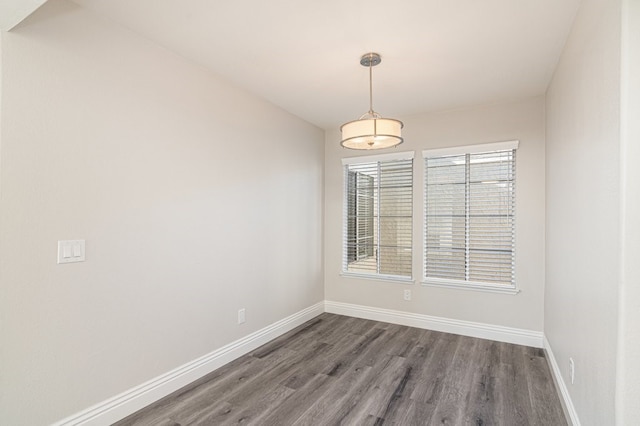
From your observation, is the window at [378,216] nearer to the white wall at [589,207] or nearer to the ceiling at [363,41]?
the ceiling at [363,41]

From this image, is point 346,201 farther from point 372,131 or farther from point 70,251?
point 70,251

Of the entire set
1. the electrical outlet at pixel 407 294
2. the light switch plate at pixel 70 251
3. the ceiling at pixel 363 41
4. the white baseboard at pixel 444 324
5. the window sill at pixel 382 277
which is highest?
the ceiling at pixel 363 41

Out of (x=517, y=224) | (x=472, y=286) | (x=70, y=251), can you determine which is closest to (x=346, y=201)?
(x=472, y=286)

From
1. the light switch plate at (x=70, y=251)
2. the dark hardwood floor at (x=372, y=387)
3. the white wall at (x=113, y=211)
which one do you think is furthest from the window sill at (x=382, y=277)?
the light switch plate at (x=70, y=251)

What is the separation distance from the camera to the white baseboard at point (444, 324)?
3.47 metres

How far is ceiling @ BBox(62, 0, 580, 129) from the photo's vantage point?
204 cm

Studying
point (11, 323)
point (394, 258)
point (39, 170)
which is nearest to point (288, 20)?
point (39, 170)

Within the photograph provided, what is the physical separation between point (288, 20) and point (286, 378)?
2.74 metres

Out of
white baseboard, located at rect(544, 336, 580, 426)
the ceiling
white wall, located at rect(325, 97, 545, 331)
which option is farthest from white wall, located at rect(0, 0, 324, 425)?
white baseboard, located at rect(544, 336, 580, 426)

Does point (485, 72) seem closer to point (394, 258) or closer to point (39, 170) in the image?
point (394, 258)

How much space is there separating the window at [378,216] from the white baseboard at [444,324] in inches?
18.6

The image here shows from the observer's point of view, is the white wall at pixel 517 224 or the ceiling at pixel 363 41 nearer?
the ceiling at pixel 363 41

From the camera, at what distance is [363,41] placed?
2.40m

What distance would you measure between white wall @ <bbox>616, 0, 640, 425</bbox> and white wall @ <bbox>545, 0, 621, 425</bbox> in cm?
5
